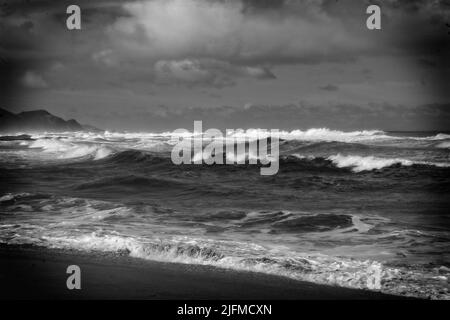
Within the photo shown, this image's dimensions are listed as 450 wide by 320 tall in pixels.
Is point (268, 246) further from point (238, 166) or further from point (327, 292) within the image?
point (238, 166)

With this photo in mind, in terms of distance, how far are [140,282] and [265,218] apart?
5244 millimetres

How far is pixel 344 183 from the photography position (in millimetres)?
17797

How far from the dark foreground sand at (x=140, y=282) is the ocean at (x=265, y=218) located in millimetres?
391

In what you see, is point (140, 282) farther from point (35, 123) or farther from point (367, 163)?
point (35, 123)

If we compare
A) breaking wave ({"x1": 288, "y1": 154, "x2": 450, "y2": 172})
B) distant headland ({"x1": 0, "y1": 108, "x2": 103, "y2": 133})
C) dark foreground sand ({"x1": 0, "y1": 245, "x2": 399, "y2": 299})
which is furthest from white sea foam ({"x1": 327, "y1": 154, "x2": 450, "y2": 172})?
distant headland ({"x1": 0, "y1": 108, "x2": 103, "y2": 133})

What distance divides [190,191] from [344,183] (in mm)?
5687

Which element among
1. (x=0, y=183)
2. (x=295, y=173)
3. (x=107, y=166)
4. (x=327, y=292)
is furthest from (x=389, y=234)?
(x=107, y=166)

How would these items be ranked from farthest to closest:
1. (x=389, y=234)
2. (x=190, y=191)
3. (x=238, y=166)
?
(x=238, y=166) → (x=190, y=191) → (x=389, y=234)

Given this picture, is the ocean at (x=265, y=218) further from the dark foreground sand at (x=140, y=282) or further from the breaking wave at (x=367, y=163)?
the dark foreground sand at (x=140, y=282)

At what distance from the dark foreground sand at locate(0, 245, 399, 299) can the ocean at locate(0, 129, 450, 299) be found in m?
0.39

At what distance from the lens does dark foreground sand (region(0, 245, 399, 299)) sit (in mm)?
5871

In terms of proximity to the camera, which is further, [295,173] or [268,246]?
[295,173]

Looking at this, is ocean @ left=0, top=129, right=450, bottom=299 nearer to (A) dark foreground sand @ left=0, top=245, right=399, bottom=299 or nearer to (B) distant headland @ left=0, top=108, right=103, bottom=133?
(A) dark foreground sand @ left=0, top=245, right=399, bottom=299
